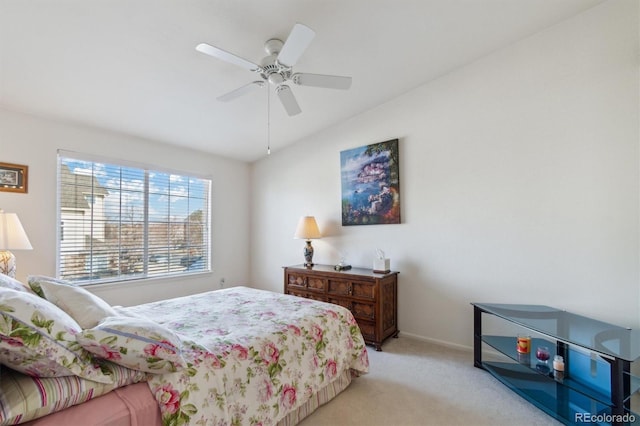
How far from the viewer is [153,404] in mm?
1160

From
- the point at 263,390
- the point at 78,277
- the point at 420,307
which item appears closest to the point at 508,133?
the point at 420,307

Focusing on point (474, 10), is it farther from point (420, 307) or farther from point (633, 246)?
point (420, 307)

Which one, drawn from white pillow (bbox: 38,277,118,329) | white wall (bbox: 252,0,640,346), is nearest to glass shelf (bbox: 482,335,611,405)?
white wall (bbox: 252,0,640,346)

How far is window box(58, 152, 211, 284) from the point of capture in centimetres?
316

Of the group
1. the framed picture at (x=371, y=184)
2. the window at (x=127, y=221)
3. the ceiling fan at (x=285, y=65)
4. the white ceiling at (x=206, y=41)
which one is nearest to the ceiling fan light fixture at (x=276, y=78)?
the ceiling fan at (x=285, y=65)

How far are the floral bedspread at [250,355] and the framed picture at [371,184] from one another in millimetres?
1517

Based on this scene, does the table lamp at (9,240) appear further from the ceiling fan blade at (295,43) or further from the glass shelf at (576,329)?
the glass shelf at (576,329)

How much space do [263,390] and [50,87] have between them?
3.03m

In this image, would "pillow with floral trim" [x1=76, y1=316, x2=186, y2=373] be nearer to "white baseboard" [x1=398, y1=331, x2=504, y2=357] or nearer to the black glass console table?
the black glass console table

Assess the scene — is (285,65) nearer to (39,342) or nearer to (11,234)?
(39,342)

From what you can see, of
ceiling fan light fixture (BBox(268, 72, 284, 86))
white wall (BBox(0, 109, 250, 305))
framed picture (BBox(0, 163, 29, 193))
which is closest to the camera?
ceiling fan light fixture (BBox(268, 72, 284, 86))

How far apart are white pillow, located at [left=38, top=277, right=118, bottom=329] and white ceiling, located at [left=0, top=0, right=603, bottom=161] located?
177 cm

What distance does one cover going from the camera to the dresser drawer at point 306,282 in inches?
134

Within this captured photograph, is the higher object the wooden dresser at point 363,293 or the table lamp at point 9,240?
the table lamp at point 9,240
